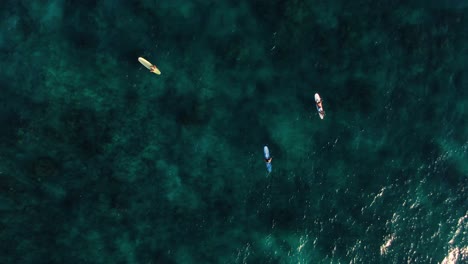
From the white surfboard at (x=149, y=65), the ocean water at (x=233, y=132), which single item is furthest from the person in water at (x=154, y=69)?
the ocean water at (x=233, y=132)

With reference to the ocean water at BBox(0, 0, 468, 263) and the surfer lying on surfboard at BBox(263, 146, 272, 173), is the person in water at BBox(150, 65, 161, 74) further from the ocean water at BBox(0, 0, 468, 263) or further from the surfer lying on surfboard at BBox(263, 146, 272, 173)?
the surfer lying on surfboard at BBox(263, 146, 272, 173)

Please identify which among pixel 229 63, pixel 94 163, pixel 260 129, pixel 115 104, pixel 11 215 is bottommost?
pixel 11 215

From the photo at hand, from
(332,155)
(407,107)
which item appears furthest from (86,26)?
(407,107)

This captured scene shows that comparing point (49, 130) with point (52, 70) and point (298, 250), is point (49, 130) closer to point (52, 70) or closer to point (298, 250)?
point (52, 70)

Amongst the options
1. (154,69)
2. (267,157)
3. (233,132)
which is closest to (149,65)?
(154,69)

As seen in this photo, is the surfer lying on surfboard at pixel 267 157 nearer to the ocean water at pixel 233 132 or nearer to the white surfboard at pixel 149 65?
the ocean water at pixel 233 132

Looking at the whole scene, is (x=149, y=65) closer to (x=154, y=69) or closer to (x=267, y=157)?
(x=154, y=69)

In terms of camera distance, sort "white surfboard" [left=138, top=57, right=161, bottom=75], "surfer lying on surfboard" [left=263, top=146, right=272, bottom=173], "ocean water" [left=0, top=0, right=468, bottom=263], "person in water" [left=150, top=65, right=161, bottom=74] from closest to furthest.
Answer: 1. "white surfboard" [left=138, top=57, right=161, bottom=75]
2. "ocean water" [left=0, top=0, right=468, bottom=263]
3. "person in water" [left=150, top=65, right=161, bottom=74]
4. "surfer lying on surfboard" [left=263, top=146, right=272, bottom=173]

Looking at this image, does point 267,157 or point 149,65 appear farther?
point 267,157

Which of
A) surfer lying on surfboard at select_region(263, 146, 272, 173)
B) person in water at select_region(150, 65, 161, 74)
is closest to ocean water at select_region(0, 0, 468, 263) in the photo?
surfer lying on surfboard at select_region(263, 146, 272, 173)
